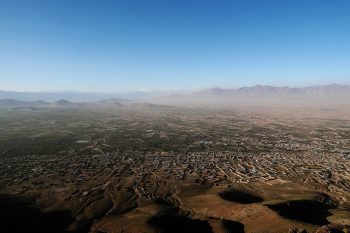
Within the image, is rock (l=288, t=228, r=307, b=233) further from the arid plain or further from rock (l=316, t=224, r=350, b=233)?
rock (l=316, t=224, r=350, b=233)

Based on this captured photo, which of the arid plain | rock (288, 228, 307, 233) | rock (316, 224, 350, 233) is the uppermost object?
rock (316, 224, 350, 233)

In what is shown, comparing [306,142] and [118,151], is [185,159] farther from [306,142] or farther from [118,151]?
[306,142]

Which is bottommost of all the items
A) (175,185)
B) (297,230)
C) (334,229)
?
(175,185)

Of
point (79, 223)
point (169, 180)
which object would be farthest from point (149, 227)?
point (169, 180)

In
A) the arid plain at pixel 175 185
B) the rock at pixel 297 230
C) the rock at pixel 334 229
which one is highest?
the rock at pixel 334 229

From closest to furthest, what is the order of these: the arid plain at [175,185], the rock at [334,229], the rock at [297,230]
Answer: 1. the rock at [334,229]
2. the rock at [297,230]
3. the arid plain at [175,185]

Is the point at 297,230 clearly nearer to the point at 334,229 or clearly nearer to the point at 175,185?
the point at 334,229

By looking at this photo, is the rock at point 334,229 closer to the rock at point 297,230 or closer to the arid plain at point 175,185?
the arid plain at point 175,185

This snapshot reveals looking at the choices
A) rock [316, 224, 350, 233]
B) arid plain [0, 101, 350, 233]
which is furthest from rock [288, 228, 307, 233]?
rock [316, 224, 350, 233]

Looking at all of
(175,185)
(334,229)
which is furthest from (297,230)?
(175,185)

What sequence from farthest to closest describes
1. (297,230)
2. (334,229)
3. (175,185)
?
1. (175,185)
2. (297,230)
3. (334,229)

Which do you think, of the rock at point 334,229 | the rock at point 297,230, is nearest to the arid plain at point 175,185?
the rock at point 334,229
